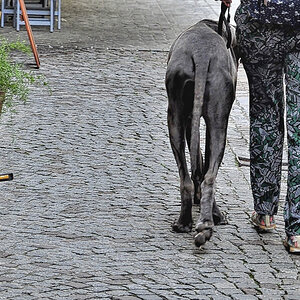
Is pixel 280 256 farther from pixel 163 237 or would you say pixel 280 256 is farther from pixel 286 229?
pixel 163 237

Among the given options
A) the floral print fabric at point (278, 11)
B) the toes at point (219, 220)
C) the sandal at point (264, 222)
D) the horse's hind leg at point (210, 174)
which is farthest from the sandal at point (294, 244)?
the floral print fabric at point (278, 11)

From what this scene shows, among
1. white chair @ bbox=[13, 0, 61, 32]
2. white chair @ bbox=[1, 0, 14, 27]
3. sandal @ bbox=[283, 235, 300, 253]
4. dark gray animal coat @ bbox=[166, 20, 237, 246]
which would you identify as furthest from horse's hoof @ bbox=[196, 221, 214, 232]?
white chair @ bbox=[1, 0, 14, 27]

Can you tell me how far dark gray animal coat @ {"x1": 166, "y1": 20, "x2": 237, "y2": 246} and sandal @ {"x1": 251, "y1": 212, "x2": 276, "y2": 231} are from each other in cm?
33

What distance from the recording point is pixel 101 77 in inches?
470

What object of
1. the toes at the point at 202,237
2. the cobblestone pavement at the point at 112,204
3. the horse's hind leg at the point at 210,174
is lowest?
the cobblestone pavement at the point at 112,204

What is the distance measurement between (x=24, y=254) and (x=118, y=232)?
748mm

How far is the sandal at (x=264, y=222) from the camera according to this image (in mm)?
6227

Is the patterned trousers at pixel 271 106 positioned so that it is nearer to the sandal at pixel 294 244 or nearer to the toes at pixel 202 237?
the sandal at pixel 294 244

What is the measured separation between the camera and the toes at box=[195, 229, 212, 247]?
576 cm

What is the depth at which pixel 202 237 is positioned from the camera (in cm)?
577

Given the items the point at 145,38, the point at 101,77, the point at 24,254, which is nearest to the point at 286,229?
the point at 24,254

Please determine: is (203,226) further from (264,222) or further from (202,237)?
(264,222)

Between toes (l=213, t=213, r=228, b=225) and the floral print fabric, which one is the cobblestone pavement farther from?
the floral print fabric

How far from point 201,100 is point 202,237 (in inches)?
34.2
